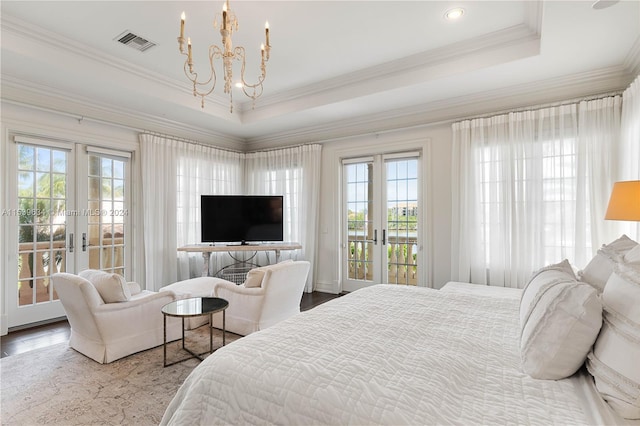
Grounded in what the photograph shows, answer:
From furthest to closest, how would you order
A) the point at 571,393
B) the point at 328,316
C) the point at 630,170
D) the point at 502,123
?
the point at 502,123 < the point at 630,170 < the point at 328,316 < the point at 571,393

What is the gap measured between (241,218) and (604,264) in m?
4.75

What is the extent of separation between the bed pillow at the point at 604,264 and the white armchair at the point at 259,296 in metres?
2.51

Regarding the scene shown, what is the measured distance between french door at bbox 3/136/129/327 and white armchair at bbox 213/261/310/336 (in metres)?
2.08

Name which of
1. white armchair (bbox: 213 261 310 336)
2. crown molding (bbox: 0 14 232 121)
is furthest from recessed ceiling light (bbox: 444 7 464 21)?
crown molding (bbox: 0 14 232 121)

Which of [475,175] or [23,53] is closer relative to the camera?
[23,53]

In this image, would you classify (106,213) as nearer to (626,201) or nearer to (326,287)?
(326,287)

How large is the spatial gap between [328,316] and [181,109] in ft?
13.0

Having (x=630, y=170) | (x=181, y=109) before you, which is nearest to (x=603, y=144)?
(x=630, y=170)

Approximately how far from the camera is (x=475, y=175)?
4.17m

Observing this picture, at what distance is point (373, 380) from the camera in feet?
3.72

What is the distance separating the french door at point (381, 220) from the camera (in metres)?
4.89

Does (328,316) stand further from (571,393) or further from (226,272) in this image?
(226,272)

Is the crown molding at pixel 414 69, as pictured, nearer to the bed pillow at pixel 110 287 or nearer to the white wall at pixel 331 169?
the white wall at pixel 331 169

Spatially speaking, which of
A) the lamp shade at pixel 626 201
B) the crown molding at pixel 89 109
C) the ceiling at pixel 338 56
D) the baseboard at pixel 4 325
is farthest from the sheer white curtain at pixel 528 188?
the baseboard at pixel 4 325
